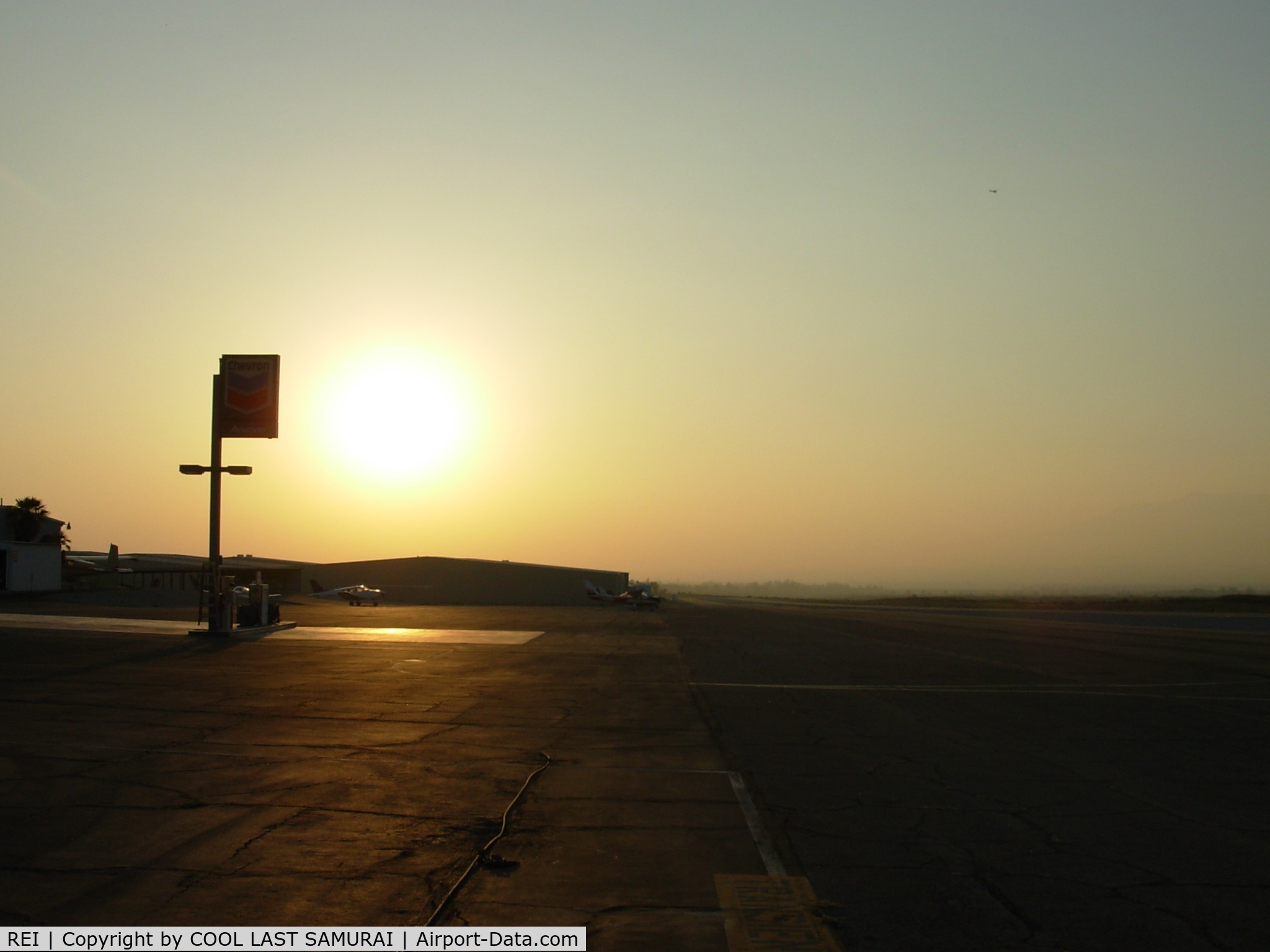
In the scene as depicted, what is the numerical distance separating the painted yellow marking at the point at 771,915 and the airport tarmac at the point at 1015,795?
0.19 m

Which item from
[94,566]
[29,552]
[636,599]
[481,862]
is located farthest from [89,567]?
[481,862]

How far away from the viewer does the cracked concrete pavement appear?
6113 millimetres

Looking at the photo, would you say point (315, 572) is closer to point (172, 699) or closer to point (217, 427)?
point (217, 427)

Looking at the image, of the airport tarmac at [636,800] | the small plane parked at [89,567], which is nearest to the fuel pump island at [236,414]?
the airport tarmac at [636,800]

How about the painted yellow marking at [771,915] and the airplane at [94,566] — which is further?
the airplane at [94,566]

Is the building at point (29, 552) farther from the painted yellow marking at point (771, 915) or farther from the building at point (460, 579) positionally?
the painted yellow marking at point (771, 915)

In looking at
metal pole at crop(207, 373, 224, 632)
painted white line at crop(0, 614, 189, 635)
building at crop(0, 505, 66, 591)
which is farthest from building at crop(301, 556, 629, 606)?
metal pole at crop(207, 373, 224, 632)

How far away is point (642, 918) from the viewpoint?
6.03m

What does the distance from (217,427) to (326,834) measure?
2511cm

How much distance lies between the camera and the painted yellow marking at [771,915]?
5.66m

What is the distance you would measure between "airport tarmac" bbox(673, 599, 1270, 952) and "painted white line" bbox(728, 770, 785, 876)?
0.44 feet

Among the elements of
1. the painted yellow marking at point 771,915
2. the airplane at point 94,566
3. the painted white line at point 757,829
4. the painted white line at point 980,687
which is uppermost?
the airplane at point 94,566

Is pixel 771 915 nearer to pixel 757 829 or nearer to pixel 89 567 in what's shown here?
pixel 757 829

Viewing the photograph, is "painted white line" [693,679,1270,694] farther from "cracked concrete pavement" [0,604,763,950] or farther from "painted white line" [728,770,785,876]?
"painted white line" [728,770,785,876]
